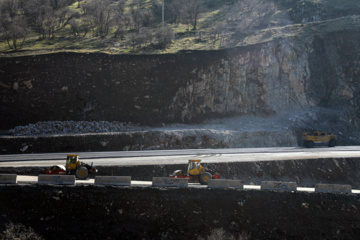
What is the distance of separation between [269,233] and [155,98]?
76.8ft

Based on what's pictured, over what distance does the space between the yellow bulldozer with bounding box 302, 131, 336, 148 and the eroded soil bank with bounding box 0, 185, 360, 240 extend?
14.6 metres

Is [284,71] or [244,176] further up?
[284,71]

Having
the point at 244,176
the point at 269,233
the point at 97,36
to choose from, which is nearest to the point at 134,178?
the point at 244,176

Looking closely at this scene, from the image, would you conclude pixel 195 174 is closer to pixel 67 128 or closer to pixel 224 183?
pixel 224 183

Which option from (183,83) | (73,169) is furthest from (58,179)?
(183,83)

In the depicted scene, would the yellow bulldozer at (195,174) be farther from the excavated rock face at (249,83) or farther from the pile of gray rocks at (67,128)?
the excavated rock face at (249,83)

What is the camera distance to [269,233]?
1709 cm

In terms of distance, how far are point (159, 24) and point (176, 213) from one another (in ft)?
156

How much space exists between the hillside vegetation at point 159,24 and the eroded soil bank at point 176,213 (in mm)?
27868

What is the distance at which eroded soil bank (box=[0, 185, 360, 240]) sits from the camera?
54.9 ft

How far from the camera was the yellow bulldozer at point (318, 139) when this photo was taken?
32781 mm

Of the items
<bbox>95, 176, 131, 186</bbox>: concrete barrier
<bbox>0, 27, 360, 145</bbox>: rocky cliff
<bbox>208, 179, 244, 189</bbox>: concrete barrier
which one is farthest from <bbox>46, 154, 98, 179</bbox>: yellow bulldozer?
<bbox>0, 27, 360, 145</bbox>: rocky cliff

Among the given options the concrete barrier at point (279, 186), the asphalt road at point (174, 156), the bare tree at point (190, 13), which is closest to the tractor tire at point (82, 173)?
the asphalt road at point (174, 156)

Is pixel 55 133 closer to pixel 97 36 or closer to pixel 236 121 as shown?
pixel 236 121
